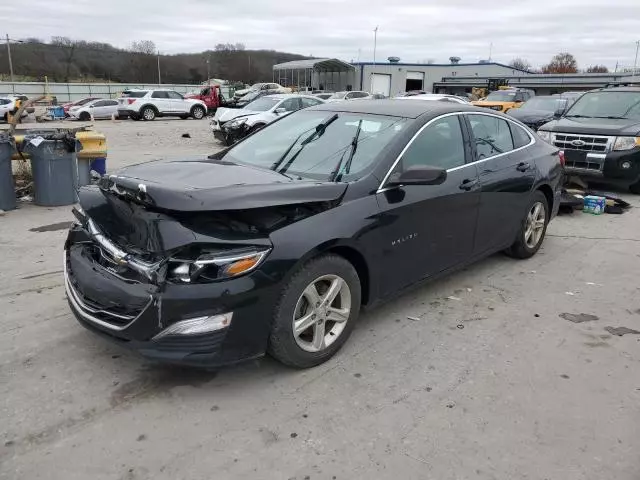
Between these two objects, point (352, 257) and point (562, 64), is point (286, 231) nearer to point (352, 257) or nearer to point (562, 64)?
point (352, 257)

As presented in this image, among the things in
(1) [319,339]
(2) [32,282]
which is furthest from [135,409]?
(2) [32,282]

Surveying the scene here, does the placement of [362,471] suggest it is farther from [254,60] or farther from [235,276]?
[254,60]

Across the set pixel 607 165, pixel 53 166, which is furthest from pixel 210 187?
pixel 607 165

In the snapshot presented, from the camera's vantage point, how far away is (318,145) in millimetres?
4082

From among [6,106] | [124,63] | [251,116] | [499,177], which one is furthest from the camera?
[124,63]

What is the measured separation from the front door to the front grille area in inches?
226

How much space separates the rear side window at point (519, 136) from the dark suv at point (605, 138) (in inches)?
171

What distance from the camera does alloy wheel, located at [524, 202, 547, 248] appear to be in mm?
5461

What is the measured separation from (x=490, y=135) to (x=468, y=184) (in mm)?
810

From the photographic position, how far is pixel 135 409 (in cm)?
295

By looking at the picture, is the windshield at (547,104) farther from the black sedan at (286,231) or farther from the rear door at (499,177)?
the black sedan at (286,231)

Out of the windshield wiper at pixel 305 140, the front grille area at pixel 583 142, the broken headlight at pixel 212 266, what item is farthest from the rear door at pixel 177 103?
the broken headlight at pixel 212 266

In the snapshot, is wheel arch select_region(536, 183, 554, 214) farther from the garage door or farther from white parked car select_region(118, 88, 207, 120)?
the garage door

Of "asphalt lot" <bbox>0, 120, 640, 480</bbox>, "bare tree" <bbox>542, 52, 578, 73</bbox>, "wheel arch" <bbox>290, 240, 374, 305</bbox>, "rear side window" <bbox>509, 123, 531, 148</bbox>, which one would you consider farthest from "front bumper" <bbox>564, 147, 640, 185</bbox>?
"bare tree" <bbox>542, 52, 578, 73</bbox>
